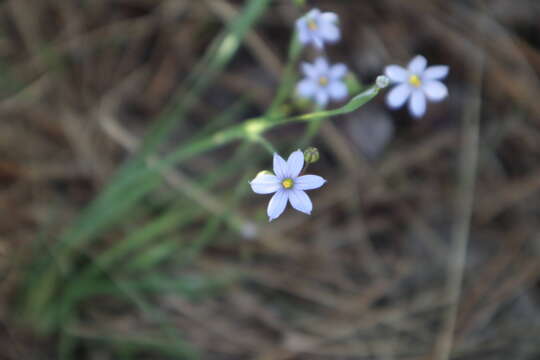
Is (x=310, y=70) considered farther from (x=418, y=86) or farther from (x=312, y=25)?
(x=418, y=86)

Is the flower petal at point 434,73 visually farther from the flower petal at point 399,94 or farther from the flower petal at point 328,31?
the flower petal at point 328,31

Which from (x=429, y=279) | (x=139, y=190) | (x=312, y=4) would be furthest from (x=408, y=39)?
(x=139, y=190)

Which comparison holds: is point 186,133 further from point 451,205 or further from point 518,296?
point 518,296

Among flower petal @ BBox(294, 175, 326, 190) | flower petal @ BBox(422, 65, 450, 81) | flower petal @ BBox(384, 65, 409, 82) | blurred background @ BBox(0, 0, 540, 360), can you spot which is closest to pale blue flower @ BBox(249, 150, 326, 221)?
flower petal @ BBox(294, 175, 326, 190)

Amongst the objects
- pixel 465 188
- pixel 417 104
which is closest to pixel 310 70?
pixel 417 104

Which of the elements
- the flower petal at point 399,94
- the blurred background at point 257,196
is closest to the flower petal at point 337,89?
the flower petal at point 399,94

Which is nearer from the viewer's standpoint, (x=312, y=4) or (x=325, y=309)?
(x=325, y=309)

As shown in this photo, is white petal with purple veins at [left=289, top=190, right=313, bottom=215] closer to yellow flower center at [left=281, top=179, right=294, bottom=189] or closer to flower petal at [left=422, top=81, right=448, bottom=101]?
yellow flower center at [left=281, top=179, right=294, bottom=189]
